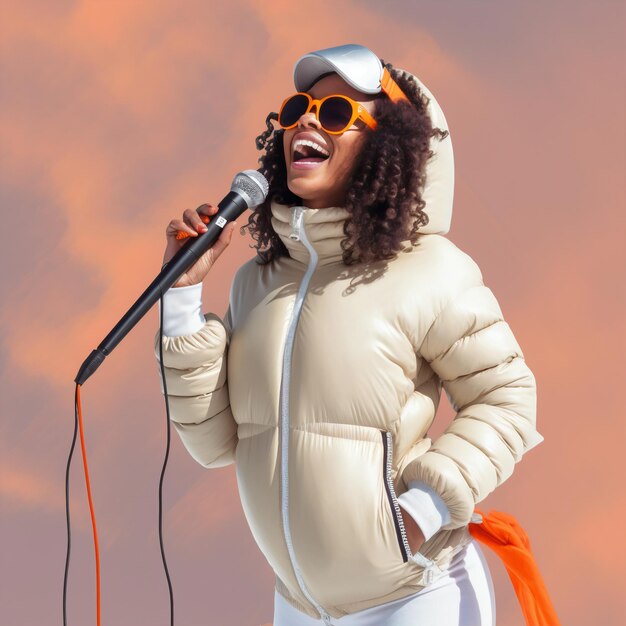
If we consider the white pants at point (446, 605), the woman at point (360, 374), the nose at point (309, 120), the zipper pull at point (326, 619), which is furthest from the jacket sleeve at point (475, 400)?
the nose at point (309, 120)

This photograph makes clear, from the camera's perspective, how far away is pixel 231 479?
3.43 metres

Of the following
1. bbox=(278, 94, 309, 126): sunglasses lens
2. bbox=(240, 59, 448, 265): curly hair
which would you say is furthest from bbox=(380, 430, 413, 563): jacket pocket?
bbox=(278, 94, 309, 126): sunglasses lens

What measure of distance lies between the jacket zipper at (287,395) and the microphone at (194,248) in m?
0.07

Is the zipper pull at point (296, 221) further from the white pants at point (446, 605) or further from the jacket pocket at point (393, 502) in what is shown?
the white pants at point (446, 605)

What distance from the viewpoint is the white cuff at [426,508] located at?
131cm

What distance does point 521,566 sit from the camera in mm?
1454

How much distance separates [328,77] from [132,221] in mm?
1961

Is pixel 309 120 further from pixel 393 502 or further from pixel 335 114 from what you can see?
pixel 393 502

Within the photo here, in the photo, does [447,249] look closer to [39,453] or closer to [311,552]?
[311,552]

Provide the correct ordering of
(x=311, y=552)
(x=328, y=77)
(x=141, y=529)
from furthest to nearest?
(x=141, y=529) → (x=328, y=77) → (x=311, y=552)

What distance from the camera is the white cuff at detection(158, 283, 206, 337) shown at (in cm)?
143

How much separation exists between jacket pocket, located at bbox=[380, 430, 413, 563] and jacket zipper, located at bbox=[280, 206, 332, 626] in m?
0.14

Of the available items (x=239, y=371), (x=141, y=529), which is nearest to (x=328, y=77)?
(x=239, y=371)

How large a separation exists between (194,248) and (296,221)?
0.16 m
